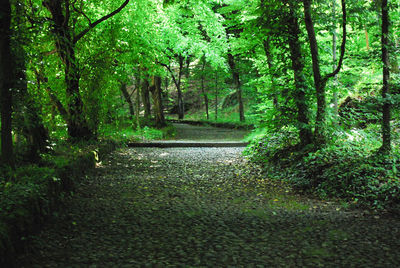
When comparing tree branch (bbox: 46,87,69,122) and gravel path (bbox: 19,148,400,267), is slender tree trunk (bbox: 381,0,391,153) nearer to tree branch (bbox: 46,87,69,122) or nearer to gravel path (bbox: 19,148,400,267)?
gravel path (bbox: 19,148,400,267)

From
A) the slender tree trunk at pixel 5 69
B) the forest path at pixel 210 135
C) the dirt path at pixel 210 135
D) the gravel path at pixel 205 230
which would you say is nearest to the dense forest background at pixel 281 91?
the slender tree trunk at pixel 5 69

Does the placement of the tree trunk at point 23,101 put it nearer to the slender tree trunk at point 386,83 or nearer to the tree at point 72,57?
the tree at point 72,57

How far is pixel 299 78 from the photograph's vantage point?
707cm

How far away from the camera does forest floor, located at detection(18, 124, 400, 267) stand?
326cm

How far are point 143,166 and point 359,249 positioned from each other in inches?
236

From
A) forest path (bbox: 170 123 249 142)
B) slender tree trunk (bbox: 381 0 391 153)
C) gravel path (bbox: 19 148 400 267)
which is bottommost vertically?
gravel path (bbox: 19 148 400 267)

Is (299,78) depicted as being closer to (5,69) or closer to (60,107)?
(5,69)

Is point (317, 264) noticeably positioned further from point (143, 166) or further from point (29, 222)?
point (143, 166)

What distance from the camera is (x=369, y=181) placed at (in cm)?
523

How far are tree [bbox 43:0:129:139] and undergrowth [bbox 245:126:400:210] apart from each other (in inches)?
198

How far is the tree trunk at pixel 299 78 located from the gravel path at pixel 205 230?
1.56 metres

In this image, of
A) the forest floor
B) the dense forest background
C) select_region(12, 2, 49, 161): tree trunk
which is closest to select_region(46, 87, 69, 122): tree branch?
the dense forest background

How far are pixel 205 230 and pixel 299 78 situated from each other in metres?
4.36

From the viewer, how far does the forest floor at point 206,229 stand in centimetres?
326
